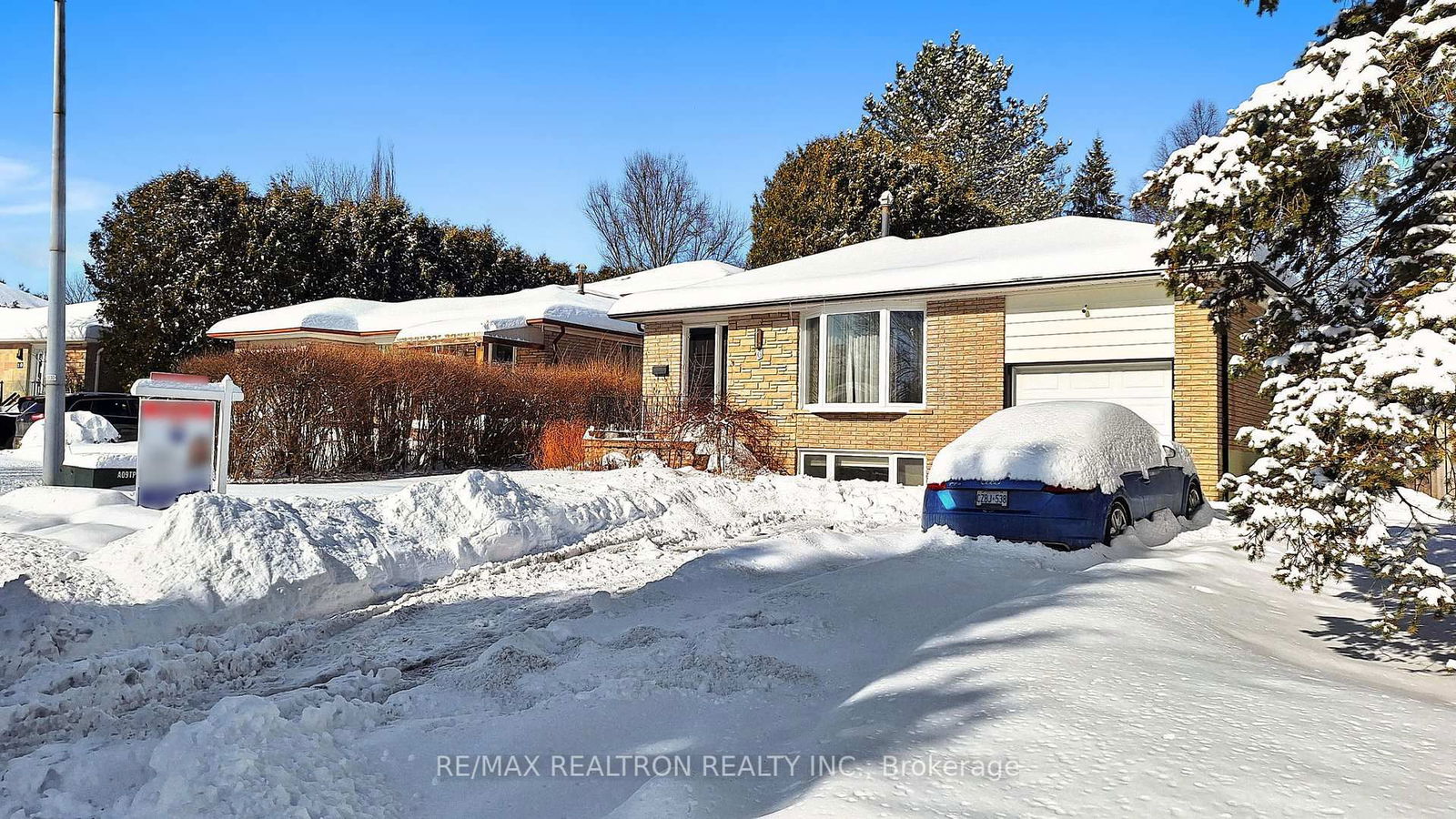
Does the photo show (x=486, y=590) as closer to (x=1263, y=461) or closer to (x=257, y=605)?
(x=257, y=605)

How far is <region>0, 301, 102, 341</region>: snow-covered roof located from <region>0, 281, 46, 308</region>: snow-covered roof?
73.5 ft

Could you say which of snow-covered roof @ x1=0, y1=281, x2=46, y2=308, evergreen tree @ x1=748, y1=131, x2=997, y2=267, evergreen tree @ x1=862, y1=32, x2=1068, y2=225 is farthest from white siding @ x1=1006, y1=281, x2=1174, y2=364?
snow-covered roof @ x1=0, y1=281, x2=46, y2=308

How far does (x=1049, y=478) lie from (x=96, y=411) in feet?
66.9

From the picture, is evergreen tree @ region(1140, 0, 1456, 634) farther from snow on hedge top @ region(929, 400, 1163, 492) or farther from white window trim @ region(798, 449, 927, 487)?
white window trim @ region(798, 449, 927, 487)

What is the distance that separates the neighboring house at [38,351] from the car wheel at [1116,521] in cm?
3445

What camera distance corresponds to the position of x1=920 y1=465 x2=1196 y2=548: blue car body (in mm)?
8547

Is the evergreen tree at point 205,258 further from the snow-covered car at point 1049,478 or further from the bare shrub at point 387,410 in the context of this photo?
the snow-covered car at point 1049,478

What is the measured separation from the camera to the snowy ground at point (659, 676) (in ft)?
10.8

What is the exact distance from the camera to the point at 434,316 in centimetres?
2600

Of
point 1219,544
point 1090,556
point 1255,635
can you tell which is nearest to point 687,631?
point 1255,635

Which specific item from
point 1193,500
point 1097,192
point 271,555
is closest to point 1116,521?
point 1193,500

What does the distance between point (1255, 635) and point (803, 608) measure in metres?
2.70

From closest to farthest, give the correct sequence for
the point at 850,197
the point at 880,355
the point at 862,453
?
the point at 880,355 → the point at 862,453 → the point at 850,197

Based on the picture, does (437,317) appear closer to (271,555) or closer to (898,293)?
(898,293)
